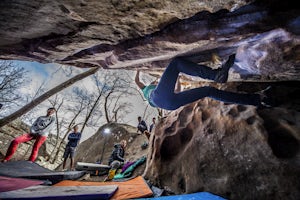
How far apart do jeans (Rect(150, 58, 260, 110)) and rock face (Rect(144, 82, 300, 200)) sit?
59cm

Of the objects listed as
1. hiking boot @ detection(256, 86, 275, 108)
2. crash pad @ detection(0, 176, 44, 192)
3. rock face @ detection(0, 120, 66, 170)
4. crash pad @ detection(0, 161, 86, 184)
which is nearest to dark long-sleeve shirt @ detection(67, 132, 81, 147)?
crash pad @ detection(0, 161, 86, 184)

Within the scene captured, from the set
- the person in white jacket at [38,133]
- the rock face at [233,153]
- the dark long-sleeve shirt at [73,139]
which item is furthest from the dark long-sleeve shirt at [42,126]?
the rock face at [233,153]

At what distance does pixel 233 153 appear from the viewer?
3748 mm

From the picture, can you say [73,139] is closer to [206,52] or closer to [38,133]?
[38,133]

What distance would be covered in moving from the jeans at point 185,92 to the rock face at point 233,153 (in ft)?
1.93

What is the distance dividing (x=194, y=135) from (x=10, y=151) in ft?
21.3

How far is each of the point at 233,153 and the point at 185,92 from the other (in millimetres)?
1505

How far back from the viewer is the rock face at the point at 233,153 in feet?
10.4

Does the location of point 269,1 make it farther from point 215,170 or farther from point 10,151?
point 10,151

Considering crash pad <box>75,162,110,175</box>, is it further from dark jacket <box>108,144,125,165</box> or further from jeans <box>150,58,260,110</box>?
jeans <box>150,58,260,110</box>

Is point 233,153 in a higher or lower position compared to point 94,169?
higher

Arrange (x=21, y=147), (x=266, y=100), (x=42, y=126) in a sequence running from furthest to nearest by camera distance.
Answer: (x=21, y=147) → (x=42, y=126) → (x=266, y=100)

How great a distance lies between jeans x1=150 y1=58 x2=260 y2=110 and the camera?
3810 mm

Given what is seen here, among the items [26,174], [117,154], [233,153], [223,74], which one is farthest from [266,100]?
[117,154]
